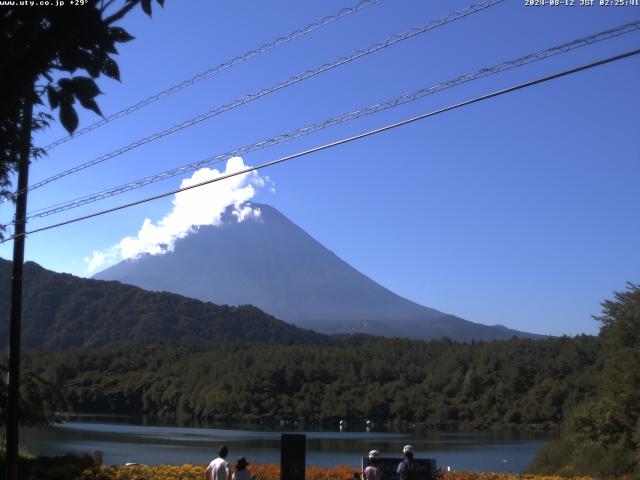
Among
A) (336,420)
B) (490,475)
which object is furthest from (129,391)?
(490,475)

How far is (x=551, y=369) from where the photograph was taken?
242 ft

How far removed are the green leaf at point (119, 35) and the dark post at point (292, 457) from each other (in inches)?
369

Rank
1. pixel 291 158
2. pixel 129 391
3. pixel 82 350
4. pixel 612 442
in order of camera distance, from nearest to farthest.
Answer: pixel 291 158, pixel 612 442, pixel 129 391, pixel 82 350

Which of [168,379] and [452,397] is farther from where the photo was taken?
[168,379]

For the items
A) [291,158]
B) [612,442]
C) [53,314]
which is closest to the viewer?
[291,158]

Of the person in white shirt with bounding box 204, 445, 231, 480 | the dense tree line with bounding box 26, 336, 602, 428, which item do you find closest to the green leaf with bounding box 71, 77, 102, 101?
the person in white shirt with bounding box 204, 445, 231, 480

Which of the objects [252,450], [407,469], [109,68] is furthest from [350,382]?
[109,68]

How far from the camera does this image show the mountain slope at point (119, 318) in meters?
136

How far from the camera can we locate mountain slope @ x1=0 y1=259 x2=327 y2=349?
136m

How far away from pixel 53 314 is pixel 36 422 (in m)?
128

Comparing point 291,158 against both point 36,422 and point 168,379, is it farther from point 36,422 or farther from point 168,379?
point 168,379

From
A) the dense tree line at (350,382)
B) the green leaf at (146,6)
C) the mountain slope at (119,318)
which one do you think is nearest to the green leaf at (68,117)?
the green leaf at (146,6)

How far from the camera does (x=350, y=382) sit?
3317 inches

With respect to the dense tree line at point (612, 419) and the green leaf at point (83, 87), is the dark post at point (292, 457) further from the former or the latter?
the dense tree line at point (612, 419)
